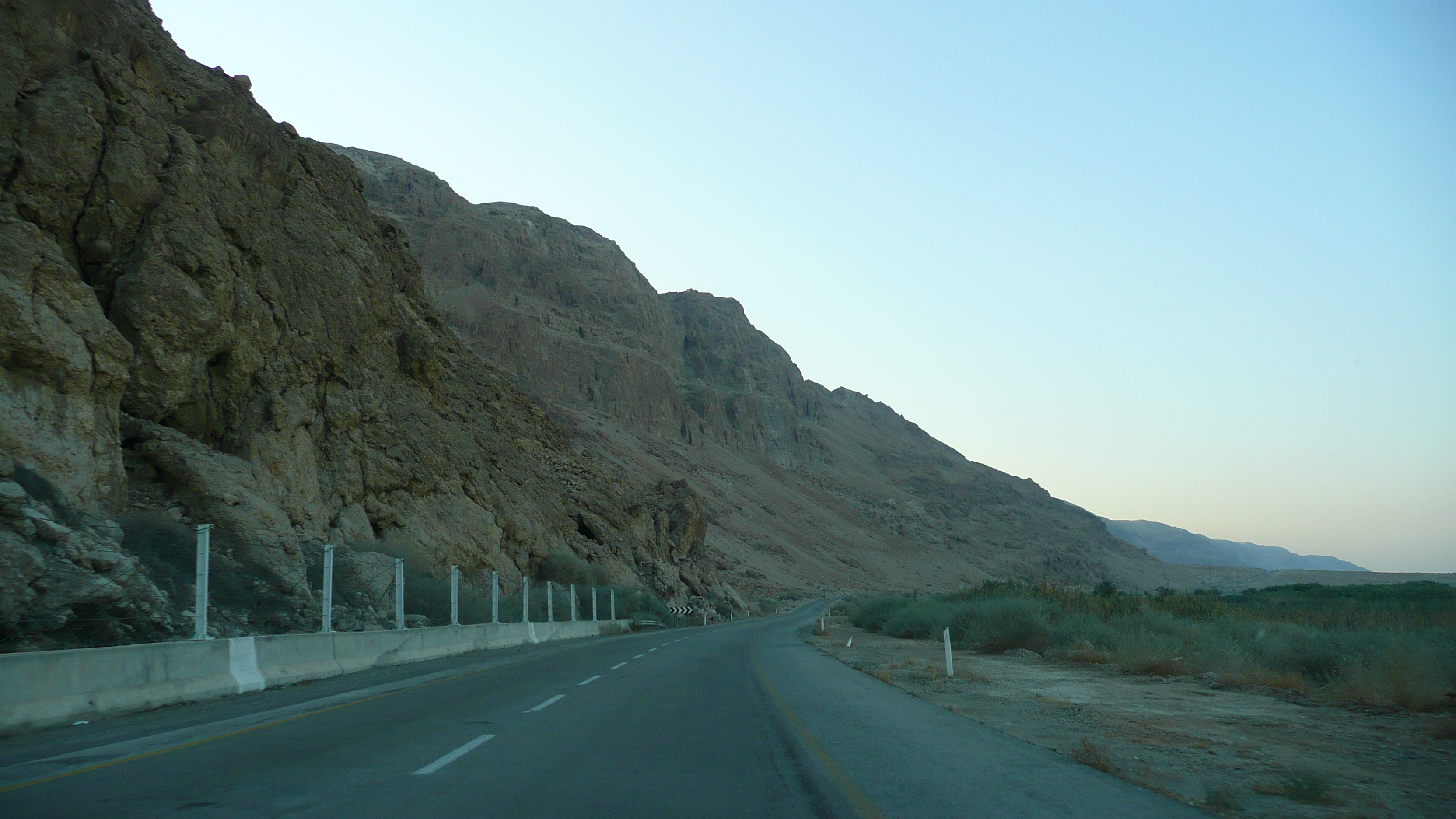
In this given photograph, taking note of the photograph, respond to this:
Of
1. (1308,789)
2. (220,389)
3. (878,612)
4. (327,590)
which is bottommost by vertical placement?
(878,612)

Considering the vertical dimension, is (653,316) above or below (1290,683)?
above

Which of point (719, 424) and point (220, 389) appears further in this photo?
point (719, 424)

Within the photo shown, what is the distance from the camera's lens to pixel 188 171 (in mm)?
27234

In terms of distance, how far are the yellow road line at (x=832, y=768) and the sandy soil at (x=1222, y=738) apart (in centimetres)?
220

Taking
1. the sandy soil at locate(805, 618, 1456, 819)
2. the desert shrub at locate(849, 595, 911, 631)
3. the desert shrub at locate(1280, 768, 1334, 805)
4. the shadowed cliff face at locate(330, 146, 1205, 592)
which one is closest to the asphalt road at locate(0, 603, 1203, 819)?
the sandy soil at locate(805, 618, 1456, 819)

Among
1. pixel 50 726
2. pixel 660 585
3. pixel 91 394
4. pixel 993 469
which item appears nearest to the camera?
pixel 50 726

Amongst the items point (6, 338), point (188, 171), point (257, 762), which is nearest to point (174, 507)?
point (6, 338)

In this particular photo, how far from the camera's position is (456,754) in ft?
28.1

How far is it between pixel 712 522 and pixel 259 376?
245 feet

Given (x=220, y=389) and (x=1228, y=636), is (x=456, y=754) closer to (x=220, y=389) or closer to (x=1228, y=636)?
(x=1228, y=636)

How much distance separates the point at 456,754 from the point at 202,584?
23.2ft

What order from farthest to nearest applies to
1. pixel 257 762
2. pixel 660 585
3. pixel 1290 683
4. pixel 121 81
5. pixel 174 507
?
pixel 660 585
pixel 121 81
pixel 174 507
pixel 1290 683
pixel 257 762

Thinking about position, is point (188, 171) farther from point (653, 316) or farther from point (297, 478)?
point (653, 316)

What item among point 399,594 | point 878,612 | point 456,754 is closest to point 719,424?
point 878,612
